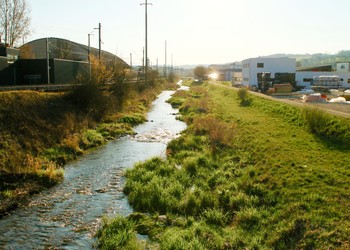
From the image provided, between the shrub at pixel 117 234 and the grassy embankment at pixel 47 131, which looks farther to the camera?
the grassy embankment at pixel 47 131

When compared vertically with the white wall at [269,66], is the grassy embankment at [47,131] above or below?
below

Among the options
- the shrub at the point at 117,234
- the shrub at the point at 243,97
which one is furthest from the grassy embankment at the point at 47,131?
the shrub at the point at 243,97

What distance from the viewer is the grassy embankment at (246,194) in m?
9.78

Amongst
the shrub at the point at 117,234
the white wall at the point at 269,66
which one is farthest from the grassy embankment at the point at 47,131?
the white wall at the point at 269,66

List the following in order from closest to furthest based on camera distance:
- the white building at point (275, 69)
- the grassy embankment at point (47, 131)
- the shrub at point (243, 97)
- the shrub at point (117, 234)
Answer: the shrub at point (117, 234)
the grassy embankment at point (47, 131)
the shrub at point (243, 97)
the white building at point (275, 69)

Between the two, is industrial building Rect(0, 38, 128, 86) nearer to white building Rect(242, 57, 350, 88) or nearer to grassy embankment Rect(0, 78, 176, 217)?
→ grassy embankment Rect(0, 78, 176, 217)

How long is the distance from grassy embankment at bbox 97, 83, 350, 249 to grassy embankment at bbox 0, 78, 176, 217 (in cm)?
421

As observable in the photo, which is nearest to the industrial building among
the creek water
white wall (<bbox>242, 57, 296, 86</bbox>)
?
the creek water

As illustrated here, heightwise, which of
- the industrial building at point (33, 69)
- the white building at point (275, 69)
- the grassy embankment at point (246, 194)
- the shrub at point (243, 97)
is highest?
the white building at point (275, 69)

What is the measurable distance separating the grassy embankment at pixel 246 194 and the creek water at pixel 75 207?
690 millimetres

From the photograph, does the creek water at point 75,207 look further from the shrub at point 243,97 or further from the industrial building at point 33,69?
the shrub at point 243,97

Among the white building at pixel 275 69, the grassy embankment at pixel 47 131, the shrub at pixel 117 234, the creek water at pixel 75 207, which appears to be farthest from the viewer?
the white building at pixel 275 69

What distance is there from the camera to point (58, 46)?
212 feet

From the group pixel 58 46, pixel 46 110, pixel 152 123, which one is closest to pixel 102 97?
pixel 152 123
